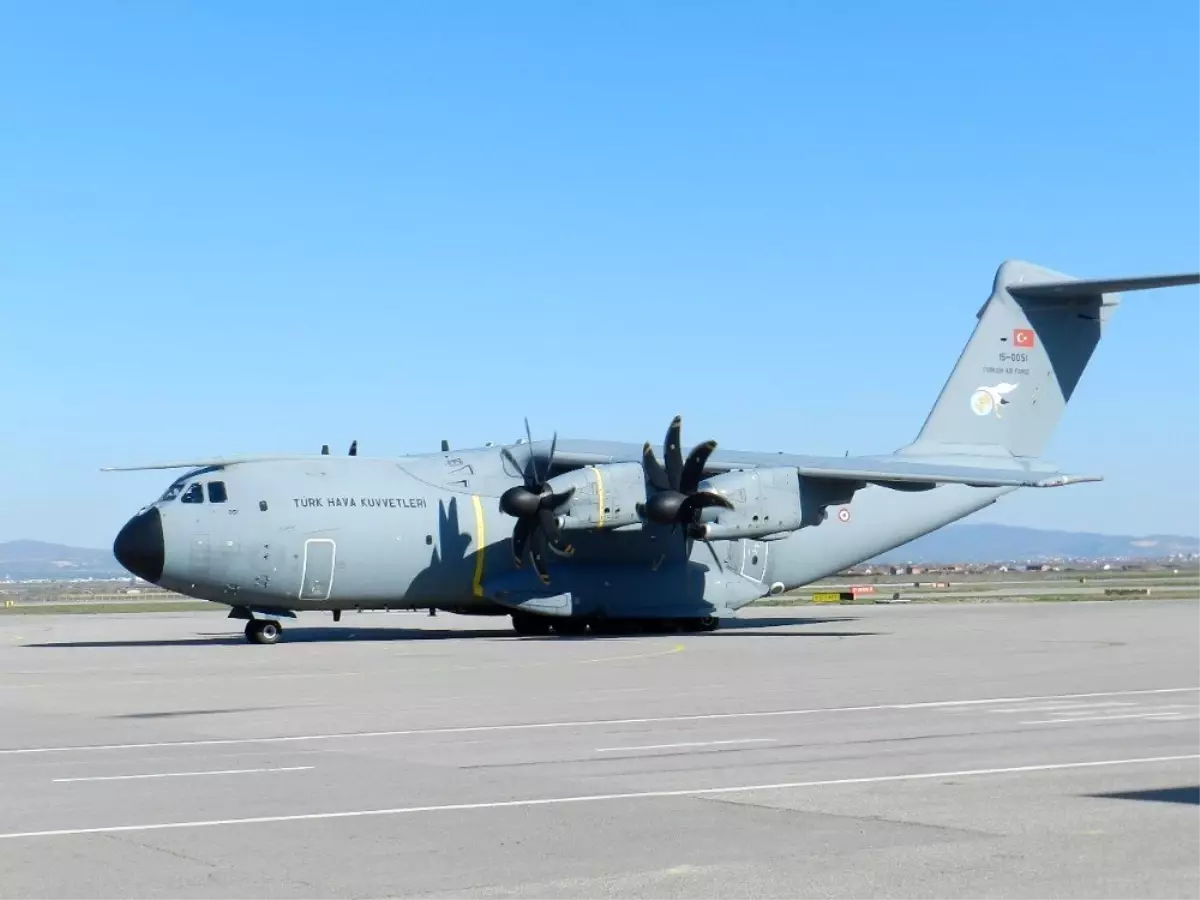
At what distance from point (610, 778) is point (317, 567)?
2108 centimetres

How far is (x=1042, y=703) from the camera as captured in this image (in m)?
18.8

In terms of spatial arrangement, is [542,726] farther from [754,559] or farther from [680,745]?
[754,559]

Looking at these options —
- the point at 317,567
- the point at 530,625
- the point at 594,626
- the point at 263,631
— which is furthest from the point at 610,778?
the point at 530,625

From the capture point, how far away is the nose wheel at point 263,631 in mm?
33969

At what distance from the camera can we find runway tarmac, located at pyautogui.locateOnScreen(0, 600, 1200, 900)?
29.5ft

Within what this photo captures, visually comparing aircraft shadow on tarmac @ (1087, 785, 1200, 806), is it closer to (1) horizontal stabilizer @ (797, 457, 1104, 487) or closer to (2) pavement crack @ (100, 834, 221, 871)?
(2) pavement crack @ (100, 834, 221, 871)

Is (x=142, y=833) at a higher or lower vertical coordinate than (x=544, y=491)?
lower

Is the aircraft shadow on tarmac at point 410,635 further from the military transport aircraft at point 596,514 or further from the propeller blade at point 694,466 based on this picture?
the propeller blade at point 694,466

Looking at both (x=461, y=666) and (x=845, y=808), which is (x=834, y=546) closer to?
(x=461, y=666)

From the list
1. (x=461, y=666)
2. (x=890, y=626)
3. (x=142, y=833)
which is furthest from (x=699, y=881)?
(x=890, y=626)

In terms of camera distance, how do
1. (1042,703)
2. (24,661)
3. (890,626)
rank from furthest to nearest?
(890,626) < (24,661) < (1042,703)

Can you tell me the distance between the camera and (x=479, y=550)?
34906 mm

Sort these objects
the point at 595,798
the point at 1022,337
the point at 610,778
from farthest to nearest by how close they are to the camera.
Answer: the point at 1022,337 → the point at 610,778 → the point at 595,798

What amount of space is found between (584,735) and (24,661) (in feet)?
55.5
